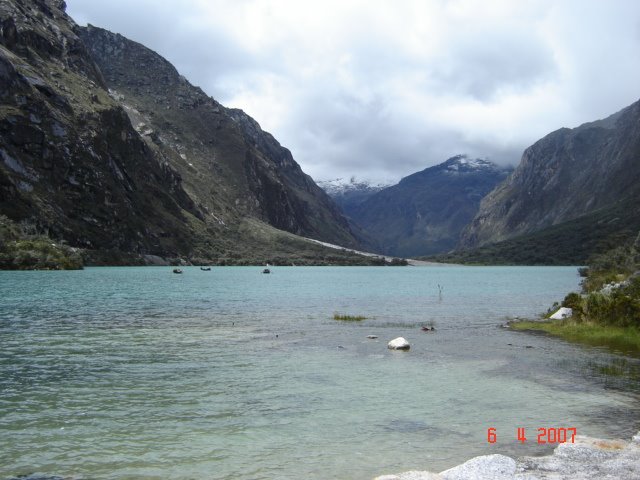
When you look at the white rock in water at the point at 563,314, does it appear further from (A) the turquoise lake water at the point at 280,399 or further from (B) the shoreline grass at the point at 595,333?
(A) the turquoise lake water at the point at 280,399

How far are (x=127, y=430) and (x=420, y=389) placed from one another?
1229cm

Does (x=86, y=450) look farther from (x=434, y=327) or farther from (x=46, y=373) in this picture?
(x=434, y=327)

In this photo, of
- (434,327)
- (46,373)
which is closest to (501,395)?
(46,373)

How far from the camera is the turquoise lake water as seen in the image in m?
15.7

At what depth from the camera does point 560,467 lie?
1387 centimetres

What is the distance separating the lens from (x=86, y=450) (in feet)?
52.2

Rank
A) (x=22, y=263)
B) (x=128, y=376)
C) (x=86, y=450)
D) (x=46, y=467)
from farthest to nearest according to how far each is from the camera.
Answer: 1. (x=22, y=263)
2. (x=128, y=376)
3. (x=86, y=450)
4. (x=46, y=467)

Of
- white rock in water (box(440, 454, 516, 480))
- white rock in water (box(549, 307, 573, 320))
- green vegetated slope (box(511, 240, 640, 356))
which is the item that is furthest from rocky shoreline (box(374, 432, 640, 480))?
white rock in water (box(549, 307, 573, 320))

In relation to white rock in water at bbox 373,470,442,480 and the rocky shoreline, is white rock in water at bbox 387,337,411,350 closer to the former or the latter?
the rocky shoreline
